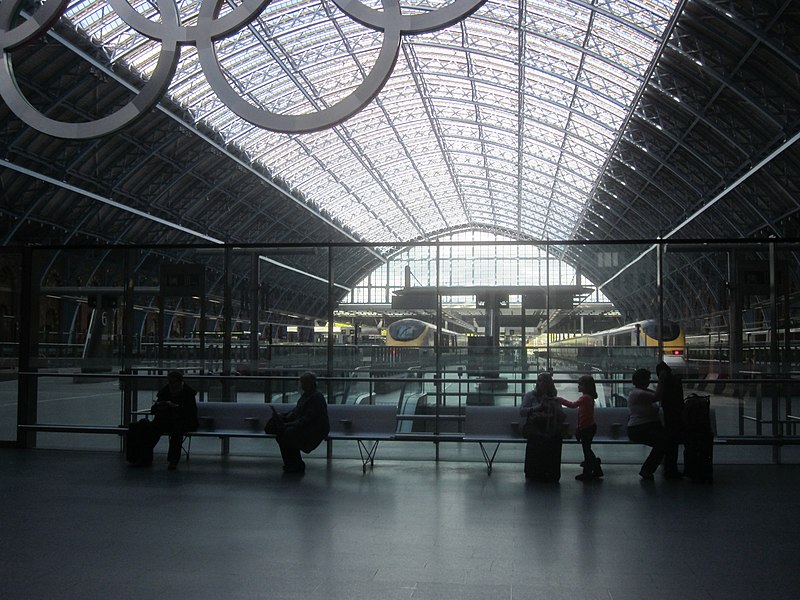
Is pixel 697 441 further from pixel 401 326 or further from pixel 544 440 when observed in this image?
pixel 401 326

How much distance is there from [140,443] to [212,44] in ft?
15.6

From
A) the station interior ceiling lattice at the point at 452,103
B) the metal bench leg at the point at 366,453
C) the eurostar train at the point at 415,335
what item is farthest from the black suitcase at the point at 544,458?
the station interior ceiling lattice at the point at 452,103

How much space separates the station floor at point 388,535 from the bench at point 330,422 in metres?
0.57

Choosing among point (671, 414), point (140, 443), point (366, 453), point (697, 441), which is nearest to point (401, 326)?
point (366, 453)

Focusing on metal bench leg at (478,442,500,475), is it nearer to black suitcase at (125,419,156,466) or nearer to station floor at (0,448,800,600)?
station floor at (0,448,800,600)

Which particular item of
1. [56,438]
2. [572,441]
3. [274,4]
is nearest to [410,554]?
[572,441]

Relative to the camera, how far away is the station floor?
4938 millimetres

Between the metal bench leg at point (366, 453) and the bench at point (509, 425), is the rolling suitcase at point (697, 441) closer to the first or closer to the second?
the bench at point (509, 425)

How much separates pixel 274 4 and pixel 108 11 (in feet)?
22.7

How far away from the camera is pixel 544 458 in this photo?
893 centimetres

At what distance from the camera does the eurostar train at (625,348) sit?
1047 cm

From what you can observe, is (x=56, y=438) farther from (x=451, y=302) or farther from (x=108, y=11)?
(x=108, y=11)

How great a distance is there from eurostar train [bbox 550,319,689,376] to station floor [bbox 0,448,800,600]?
1.66 meters

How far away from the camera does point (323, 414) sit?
31.0 ft
